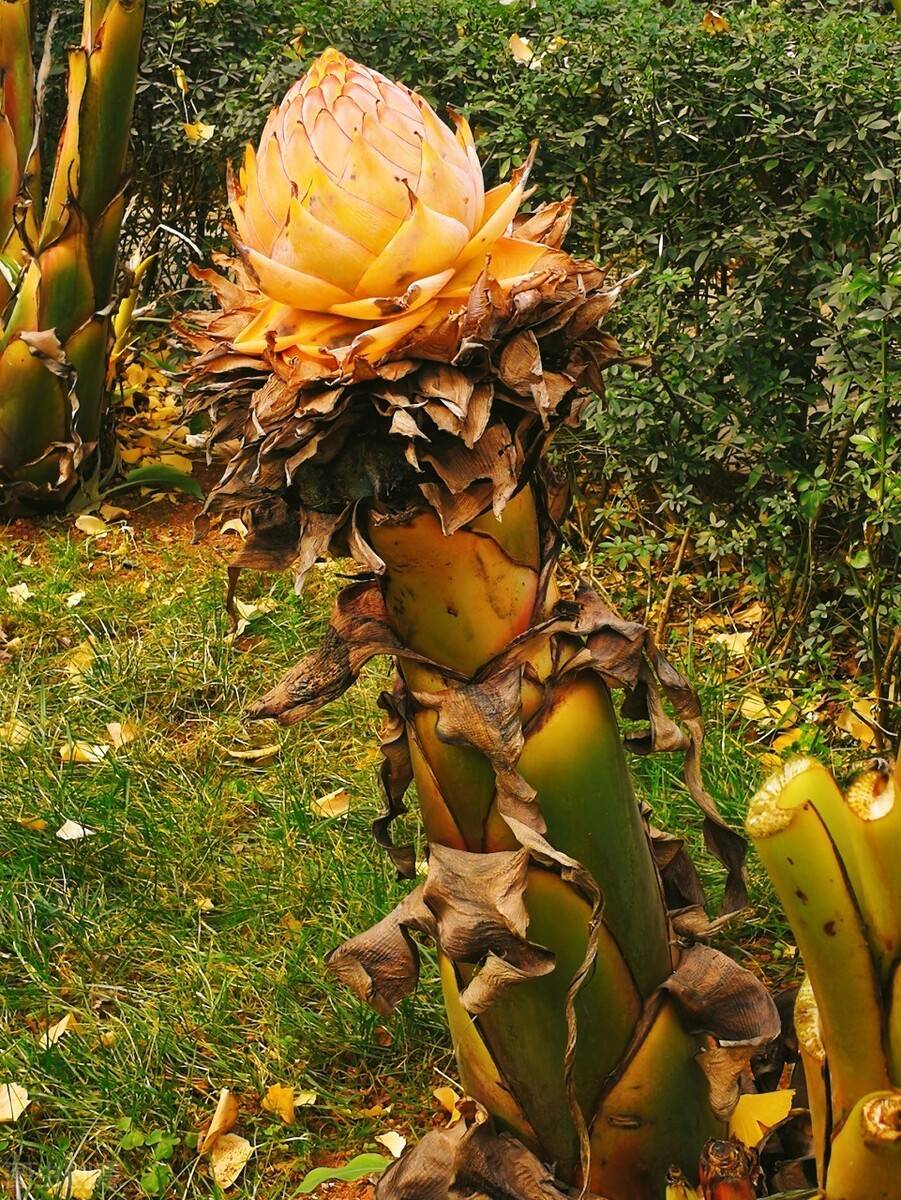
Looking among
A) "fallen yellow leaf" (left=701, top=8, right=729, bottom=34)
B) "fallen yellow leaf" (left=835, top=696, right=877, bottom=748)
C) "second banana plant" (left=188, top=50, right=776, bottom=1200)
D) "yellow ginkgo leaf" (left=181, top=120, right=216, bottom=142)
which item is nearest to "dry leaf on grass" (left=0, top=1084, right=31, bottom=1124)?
"second banana plant" (left=188, top=50, right=776, bottom=1200)

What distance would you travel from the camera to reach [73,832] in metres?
2.72

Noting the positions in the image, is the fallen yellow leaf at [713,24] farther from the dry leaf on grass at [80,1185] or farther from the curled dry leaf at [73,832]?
the dry leaf on grass at [80,1185]

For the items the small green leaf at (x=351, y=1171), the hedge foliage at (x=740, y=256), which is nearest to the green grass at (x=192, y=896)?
the small green leaf at (x=351, y=1171)

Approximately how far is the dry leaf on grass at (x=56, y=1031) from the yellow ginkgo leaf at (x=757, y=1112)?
1164 mm

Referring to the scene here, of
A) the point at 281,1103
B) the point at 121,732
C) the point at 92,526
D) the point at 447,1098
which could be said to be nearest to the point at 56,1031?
the point at 281,1103

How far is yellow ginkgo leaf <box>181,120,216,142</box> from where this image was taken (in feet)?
15.2

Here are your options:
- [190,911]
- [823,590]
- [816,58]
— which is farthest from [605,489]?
[190,911]

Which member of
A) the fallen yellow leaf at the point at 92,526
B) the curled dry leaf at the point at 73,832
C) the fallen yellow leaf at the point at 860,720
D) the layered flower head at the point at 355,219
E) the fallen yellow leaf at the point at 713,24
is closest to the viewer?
the layered flower head at the point at 355,219

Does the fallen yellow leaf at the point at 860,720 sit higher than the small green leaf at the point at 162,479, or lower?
higher

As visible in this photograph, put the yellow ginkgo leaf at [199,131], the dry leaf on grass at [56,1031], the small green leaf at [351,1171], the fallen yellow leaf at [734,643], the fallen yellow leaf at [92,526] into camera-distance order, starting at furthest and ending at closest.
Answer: the yellow ginkgo leaf at [199,131] < the fallen yellow leaf at [92,526] < the fallen yellow leaf at [734,643] < the dry leaf on grass at [56,1031] < the small green leaf at [351,1171]

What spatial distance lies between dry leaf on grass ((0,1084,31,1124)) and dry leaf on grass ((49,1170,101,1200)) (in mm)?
144

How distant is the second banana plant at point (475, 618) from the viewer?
1212 millimetres

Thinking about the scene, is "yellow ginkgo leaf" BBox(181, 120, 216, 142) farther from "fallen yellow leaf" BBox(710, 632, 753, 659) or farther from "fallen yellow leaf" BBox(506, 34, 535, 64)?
"fallen yellow leaf" BBox(710, 632, 753, 659)

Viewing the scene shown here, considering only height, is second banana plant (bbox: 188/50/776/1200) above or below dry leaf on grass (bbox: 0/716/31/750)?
above
